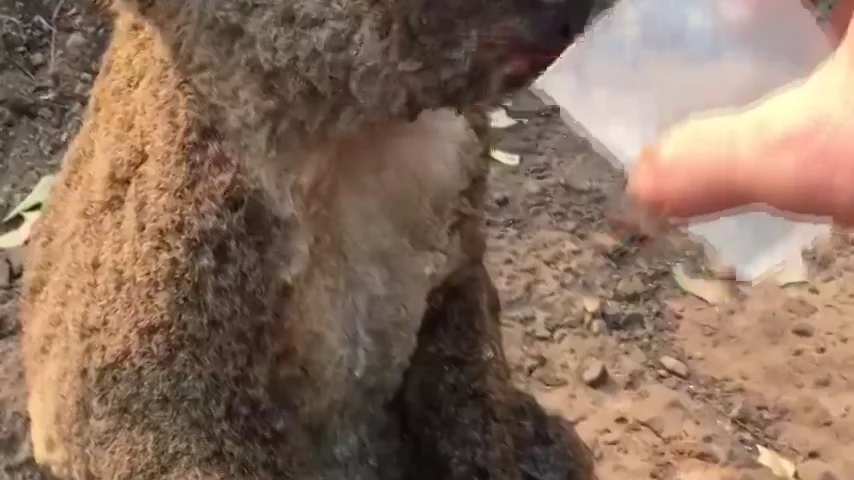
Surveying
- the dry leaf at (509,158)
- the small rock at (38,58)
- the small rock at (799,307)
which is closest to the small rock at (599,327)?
the small rock at (799,307)

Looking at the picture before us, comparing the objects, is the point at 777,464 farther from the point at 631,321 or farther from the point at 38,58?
the point at 38,58

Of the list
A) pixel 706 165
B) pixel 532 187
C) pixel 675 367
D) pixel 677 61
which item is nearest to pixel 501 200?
pixel 532 187

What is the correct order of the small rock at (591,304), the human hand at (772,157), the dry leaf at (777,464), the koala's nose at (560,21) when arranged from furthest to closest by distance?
the small rock at (591,304) → the dry leaf at (777,464) → the koala's nose at (560,21) → the human hand at (772,157)

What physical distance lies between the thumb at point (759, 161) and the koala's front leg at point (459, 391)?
485 millimetres

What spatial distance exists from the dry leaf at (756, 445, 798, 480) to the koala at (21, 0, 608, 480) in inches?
15.7

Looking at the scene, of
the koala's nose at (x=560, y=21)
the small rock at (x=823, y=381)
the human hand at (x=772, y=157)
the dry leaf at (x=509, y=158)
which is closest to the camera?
the human hand at (x=772, y=157)

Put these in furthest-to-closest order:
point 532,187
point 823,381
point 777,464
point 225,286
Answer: point 532,187
point 823,381
point 777,464
point 225,286

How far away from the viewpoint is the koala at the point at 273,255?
0.70 metres

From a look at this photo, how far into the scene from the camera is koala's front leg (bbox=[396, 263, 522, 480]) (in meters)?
0.92

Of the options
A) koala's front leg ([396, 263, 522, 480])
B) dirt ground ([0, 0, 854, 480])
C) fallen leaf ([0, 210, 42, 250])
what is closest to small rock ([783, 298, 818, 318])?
dirt ground ([0, 0, 854, 480])

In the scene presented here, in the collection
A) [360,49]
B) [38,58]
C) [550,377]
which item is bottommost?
[550,377]

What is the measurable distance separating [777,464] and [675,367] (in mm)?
177

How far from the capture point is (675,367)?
1314 mm

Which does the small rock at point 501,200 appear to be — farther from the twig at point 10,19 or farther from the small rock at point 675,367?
the twig at point 10,19
